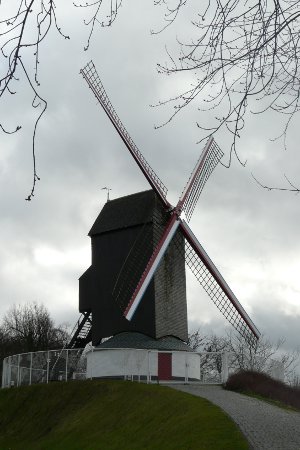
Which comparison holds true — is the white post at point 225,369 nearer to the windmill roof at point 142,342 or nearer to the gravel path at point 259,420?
the windmill roof at point 142,342

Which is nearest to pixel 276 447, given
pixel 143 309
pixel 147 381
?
pixel 147 381

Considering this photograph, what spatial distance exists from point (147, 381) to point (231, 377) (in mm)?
3215

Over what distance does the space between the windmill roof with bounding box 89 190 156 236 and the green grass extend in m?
6.97

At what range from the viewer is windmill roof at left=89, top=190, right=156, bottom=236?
2933cm

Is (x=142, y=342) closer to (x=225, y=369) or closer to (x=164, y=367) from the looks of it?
(x=164, y=367)

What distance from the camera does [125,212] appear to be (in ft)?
100

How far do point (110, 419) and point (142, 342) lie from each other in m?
6.69

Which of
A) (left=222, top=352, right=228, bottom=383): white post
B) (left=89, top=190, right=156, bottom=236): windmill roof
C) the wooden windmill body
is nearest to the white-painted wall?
(left=222, top=352, right=228, bottom=383): white post

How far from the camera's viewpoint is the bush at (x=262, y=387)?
945 inches

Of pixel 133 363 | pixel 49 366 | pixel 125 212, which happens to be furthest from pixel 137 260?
pixel 49 366

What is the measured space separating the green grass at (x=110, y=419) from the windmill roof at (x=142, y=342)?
7.64 ft

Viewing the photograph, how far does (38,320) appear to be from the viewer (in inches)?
2409

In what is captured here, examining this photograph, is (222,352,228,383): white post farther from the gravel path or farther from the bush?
the gravel path

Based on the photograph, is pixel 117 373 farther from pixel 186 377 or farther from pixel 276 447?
pixel 276 447
